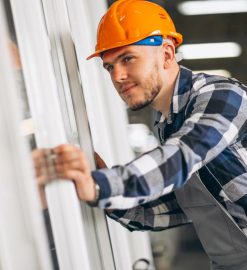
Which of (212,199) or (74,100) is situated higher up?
(74,100)

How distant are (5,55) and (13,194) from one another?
0.81 feet

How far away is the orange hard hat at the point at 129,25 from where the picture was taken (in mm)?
1253

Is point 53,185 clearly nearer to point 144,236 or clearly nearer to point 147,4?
point 147,4

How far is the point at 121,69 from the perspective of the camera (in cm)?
129

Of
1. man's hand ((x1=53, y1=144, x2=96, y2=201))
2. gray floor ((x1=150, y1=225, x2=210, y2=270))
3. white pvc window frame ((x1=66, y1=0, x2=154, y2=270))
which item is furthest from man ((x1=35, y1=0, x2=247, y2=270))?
gray floor ((x1=150, y1=225, x2=210, y2=270))

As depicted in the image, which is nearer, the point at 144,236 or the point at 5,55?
the point at 5,55

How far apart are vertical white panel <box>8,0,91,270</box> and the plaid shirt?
0.08 meters

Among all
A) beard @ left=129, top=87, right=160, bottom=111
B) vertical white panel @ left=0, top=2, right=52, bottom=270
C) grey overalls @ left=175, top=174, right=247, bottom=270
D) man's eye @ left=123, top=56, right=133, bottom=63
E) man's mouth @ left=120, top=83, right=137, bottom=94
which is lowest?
grey overalls @ left=175, top=174, right=247, bottom=270

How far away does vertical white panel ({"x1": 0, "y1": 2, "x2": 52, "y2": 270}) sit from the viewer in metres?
0.73

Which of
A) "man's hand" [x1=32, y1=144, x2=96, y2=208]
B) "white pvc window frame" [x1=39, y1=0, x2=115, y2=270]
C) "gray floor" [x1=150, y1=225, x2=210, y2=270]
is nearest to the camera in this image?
"man's hand" [x1=32, y1=144, x2=96, y2=208]

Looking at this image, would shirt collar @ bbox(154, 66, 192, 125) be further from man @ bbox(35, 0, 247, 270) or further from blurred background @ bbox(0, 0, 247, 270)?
blurred background @ bbox(0, 0, 247, 270)

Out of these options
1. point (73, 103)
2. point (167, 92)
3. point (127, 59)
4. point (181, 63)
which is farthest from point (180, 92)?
point (181, 63)

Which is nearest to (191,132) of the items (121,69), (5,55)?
(121,69)

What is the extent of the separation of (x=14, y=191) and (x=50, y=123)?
0.21 meters
